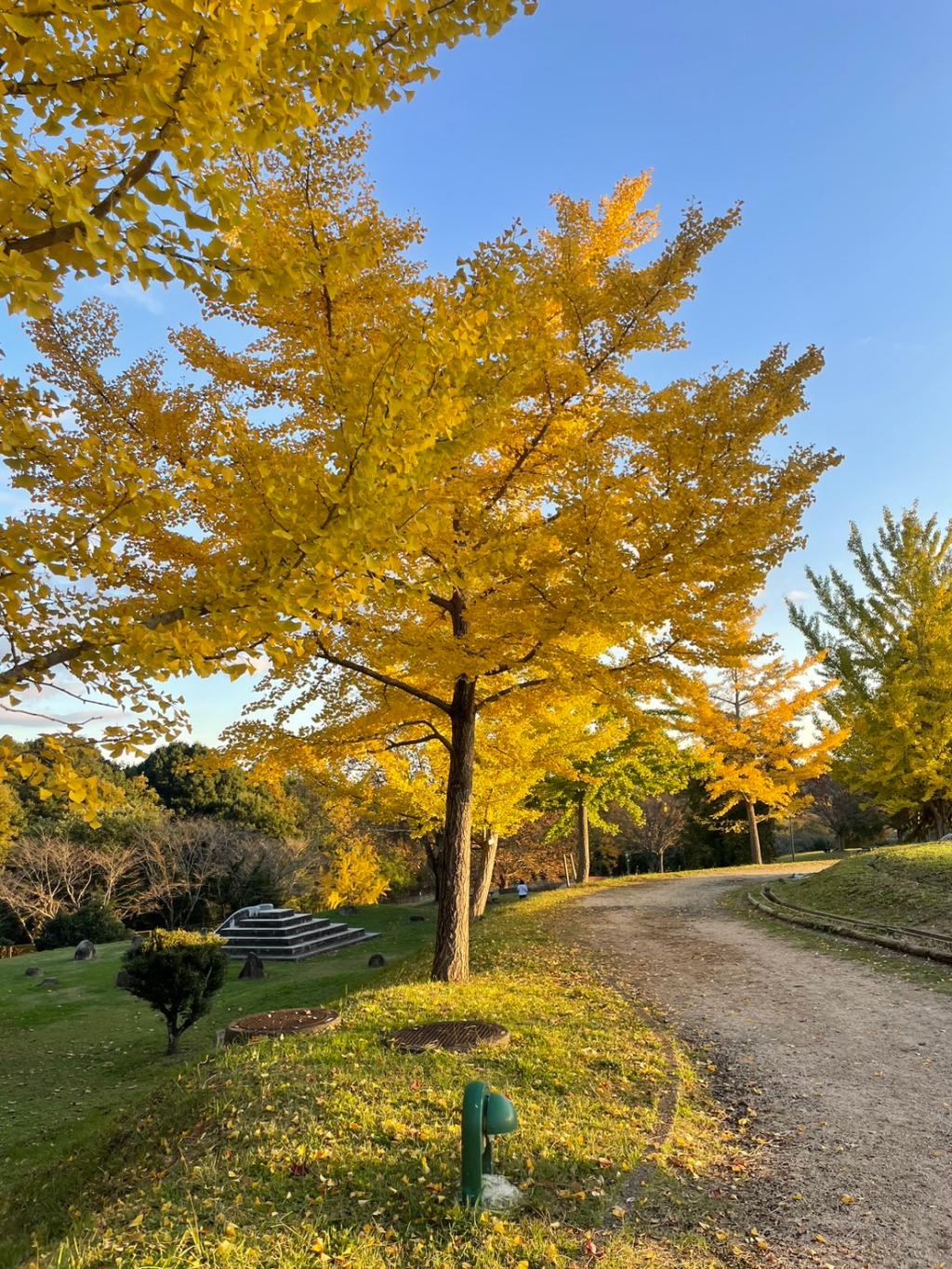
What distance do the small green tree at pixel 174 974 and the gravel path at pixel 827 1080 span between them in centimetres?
566

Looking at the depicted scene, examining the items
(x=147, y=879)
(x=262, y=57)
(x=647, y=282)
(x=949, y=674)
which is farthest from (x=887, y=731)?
(x=147, y=879)

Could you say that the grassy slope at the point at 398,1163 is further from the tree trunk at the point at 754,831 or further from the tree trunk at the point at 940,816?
the tree trunk at the point at 754,831

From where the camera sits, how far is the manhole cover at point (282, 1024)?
5340 mm

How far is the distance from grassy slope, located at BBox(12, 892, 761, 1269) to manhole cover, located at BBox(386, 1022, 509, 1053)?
0.48 feet

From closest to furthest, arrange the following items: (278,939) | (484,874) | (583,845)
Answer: (484,874), (278,939), (583,845)

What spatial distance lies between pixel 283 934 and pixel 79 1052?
25.0ft

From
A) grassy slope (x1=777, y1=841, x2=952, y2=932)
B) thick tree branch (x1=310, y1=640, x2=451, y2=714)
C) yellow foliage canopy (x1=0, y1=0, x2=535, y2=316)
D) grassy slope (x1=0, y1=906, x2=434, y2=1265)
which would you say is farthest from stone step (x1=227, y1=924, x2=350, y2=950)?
yellow foliage canopy (x1=0, y1=0, x2=535, y2=316)

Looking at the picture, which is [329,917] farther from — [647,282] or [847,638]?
[647,282]

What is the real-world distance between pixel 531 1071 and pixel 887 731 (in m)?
15.2

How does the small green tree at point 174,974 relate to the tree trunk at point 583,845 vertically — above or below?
below

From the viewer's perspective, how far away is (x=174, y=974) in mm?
9828

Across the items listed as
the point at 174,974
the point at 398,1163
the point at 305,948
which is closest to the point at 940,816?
the point at 305,948

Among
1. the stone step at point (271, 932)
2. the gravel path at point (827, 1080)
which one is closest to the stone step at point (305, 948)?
the stone step at point (271, 932)

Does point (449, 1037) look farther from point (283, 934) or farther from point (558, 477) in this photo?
point (283, 934)
